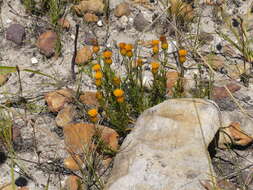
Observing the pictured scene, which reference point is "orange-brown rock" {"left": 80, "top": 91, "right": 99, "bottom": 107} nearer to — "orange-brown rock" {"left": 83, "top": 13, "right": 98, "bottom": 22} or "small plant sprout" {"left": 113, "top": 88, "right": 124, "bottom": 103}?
"small plant sprout" {"left": 113, "top": 88, "right": 124, "bottom": 103}

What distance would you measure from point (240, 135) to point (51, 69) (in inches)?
71.6

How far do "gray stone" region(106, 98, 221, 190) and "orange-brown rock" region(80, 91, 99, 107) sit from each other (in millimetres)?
566

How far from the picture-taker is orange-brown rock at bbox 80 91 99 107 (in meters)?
3.34

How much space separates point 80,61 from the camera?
3703 mm

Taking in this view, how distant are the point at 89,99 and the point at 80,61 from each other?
1.65 ft

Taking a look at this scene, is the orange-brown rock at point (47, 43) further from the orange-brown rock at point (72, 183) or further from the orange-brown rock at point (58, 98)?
the orange-brown rock at point (72, 183)

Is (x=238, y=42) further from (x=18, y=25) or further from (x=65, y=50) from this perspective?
(x=18, y=25)

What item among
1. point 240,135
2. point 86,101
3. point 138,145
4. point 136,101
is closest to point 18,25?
point 86,101

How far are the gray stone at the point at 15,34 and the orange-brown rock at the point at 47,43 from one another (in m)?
0.18

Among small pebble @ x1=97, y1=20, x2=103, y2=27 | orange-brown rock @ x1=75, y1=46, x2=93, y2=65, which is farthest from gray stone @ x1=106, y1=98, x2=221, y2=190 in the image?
small pebble @ x1=97, y1=20, x2=103, y2=27

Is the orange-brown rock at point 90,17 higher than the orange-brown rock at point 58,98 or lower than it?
higher

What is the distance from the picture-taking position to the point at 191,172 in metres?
2.47

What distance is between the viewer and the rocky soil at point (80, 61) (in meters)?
2.97

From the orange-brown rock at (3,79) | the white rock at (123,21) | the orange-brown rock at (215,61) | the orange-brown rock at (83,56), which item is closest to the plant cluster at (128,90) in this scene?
the orange-brown rock at (83,56)
